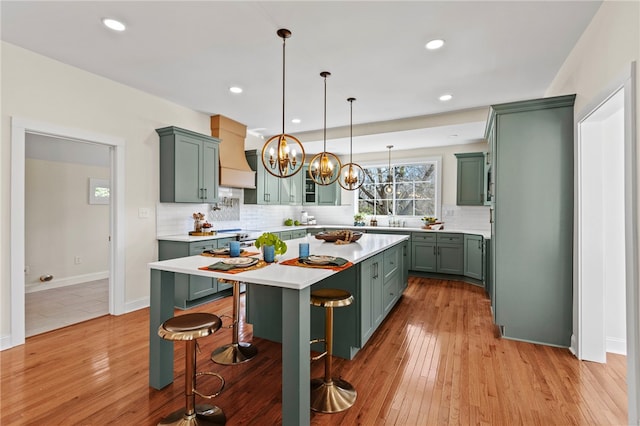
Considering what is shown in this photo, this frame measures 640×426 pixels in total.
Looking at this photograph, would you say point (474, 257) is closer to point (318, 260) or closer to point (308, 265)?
point (318, 260)

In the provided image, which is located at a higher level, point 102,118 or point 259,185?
point 102,118

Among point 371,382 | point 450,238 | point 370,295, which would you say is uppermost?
point 450,238

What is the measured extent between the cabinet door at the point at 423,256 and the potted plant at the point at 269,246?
405cm

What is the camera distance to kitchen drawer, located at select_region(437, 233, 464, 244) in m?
5.59

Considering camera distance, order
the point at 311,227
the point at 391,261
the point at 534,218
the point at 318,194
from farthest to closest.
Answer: the point at 318,194, the point at 311,227, the point at 391,261, the point at 534,218

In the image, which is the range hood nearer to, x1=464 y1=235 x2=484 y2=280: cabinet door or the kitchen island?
the kitchen island

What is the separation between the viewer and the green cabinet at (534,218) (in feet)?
9.44

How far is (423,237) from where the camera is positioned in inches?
232

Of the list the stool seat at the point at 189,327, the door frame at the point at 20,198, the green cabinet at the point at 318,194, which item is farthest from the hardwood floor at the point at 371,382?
the green cabinet at the point at 318,194

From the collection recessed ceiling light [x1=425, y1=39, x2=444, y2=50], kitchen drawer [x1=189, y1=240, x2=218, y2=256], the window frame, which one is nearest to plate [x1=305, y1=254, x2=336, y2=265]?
recessed ceiling light [x1=425, y1=39, x2=444, y2=50]

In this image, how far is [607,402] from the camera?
2.09 m

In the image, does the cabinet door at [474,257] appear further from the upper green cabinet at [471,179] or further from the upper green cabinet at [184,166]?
the upper green cabinet at [184,166]

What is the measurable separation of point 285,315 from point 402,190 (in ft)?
18.4

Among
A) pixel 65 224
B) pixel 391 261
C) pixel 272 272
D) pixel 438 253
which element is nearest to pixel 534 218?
pixel 391 261
